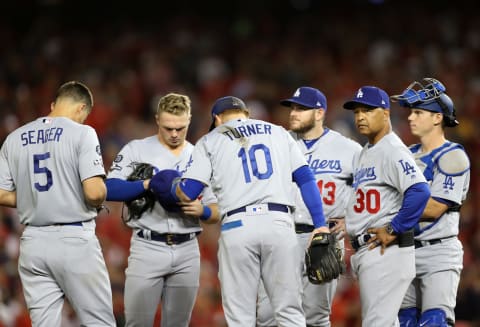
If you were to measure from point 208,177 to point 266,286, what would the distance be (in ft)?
2.59

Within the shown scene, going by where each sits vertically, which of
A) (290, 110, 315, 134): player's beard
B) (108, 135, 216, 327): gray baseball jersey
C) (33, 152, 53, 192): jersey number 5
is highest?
(290, 110, 315, 134): player's beard

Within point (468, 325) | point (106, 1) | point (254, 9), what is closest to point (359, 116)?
point (468, 325)

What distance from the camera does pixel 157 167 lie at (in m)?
6.46

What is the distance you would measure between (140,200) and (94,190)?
68cm

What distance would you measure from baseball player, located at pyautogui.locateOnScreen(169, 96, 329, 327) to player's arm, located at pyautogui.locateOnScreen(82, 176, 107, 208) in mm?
491

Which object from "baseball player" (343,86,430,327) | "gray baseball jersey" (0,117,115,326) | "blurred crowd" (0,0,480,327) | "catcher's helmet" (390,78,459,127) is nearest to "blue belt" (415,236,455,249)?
"baseball player" (343,86,430,327)

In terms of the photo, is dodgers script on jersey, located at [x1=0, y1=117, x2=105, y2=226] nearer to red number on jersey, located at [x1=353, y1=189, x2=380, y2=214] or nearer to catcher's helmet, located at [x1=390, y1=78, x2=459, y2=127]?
red number on jersey, located at [x1=353, y1=189, x2=380, y2=214]

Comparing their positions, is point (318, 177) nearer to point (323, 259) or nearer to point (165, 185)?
point (323, 259)

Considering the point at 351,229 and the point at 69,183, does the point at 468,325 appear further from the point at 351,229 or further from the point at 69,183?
the point at 69,183

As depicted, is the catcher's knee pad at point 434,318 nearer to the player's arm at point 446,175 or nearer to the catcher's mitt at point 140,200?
the player's arm at point 446,175

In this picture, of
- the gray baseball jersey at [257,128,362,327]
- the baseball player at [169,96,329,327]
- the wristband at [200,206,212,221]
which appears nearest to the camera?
the baseball player at [169,96,329,327]

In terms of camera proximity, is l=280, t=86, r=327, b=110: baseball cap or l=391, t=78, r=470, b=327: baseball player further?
l=280, t=86, r=327, b=110: baseball cap

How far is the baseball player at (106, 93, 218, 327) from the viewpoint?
245 inches

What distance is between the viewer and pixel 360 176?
19.5ft
